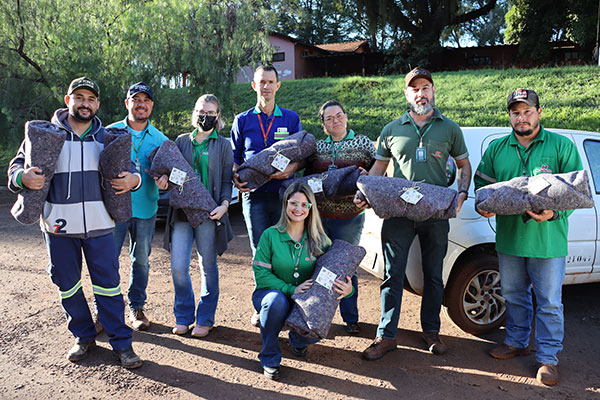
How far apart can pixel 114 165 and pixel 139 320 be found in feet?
5.23

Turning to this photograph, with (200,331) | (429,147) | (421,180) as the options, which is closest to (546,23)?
(429,147)

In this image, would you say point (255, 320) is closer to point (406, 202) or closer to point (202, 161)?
point (202, 161)

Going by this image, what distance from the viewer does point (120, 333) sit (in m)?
3.59

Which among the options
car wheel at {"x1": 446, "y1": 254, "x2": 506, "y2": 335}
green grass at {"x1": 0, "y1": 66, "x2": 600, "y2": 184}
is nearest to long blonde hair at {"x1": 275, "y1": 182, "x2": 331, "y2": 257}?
car wheel at {"x1": 446, "y1": 254, "x2": 506, "y2": 335}

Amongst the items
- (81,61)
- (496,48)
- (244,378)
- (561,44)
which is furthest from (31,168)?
(496,48)

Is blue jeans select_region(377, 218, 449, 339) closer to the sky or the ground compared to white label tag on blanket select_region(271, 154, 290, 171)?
closer to the ground

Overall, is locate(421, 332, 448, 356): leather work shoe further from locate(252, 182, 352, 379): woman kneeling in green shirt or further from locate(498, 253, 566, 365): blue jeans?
locate(252, 182, 352, 379): woman kneeling in green shirt

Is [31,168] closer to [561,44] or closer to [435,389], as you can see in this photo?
[435,389]

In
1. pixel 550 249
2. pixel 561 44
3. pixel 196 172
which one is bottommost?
pixel 550 249

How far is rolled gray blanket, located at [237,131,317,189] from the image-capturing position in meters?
3.96

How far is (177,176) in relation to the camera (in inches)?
150

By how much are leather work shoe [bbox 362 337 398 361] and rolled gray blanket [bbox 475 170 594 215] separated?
52.3 inches

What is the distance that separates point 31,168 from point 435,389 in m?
3.25

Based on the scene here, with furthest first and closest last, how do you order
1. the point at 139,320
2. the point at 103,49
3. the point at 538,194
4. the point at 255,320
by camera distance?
the point at 103,49 < the point at 255,320 < the point at 139,320 < the point at 538,194
